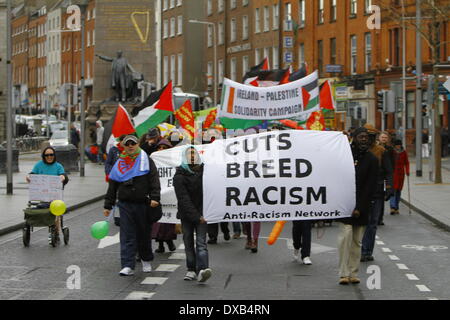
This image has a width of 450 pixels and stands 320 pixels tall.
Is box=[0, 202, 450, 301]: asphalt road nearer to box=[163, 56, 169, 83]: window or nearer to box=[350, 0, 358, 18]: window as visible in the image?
box=[350, 0, 358, 18]: window

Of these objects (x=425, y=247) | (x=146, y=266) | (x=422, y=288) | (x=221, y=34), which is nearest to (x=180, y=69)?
(x=221, y=34)

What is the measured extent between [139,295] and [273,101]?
804 cm

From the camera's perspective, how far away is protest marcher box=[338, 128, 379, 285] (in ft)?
41.1

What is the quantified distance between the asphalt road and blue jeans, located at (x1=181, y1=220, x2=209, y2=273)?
0.25m

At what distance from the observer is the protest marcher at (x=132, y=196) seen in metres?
13.2

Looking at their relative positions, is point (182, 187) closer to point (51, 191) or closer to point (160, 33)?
point (51, 191)

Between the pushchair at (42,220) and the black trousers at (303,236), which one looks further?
the pushchair at (42,220)

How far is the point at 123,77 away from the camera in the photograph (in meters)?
50.0

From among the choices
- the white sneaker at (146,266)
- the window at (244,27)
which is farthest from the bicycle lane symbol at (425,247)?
the window at (244,27)

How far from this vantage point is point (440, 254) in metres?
16.0

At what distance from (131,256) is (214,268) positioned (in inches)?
48.2

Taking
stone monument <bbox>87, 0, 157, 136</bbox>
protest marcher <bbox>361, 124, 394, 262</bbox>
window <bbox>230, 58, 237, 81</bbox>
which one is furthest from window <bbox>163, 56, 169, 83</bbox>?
protest marcher <bbox>361, 124, 394, 262</bbox>

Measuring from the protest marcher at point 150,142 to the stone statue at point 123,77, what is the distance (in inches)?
1253

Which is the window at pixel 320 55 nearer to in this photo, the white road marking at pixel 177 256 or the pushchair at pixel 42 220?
the pushchair at pixel 42 220
